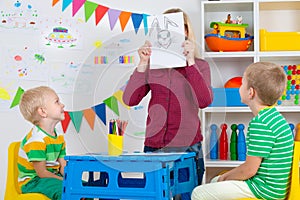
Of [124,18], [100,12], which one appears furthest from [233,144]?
[100,12]

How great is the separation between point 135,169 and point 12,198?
564mm

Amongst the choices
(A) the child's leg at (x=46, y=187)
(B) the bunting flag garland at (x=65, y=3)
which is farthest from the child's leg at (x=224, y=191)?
(B) the bunting flag garland at (x=65, y=3)

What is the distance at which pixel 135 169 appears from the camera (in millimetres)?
1446

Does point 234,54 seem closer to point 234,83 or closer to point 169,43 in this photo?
point 234,83

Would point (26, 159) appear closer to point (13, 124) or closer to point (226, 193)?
point (226, 193)

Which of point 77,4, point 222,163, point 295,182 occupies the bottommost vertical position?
point 222,163

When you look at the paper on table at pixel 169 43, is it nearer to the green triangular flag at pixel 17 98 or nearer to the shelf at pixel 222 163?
the shelf at pixel 222 163

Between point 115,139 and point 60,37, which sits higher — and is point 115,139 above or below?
below

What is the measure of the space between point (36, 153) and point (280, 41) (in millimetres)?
1445

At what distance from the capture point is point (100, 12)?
9.52 ft

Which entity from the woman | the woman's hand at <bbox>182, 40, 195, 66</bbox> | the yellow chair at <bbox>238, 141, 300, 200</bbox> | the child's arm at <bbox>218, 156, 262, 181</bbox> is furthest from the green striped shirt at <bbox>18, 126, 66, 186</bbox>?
the yellow chair at <bbox>238, 141, 300, 200</bbox>

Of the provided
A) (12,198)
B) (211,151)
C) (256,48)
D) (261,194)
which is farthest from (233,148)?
(12,198)

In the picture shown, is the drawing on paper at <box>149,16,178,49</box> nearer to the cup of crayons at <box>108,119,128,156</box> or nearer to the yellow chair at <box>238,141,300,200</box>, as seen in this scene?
the cup of crayons at <box>108,119,128,156</box>

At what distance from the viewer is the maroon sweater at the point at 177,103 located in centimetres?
193
